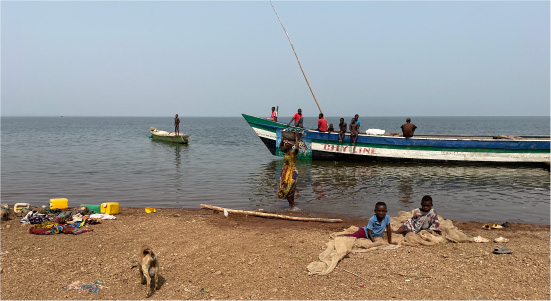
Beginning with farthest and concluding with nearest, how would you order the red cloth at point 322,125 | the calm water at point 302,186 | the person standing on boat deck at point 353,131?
the red cloth at point 322,125 < the person standing on boat deck at point 353,131 < the calm water at point 302,186

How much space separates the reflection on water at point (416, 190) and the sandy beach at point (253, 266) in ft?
9.41

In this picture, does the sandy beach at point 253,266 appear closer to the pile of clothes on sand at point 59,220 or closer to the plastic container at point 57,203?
the pile of clothes on sand at point 59,220

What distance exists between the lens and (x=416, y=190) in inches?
511

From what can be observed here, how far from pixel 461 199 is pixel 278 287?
875 centimetres

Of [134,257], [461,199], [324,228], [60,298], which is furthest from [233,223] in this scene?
[461,199]

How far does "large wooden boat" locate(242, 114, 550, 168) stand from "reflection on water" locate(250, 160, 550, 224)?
52 cm

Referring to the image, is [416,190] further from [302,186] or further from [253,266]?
[253,266]

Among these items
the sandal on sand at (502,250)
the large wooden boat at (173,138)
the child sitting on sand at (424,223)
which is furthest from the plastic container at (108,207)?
the large wooden boat at (173,138)

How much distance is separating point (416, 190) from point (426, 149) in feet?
20.3

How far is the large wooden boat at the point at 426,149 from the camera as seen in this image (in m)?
17.9

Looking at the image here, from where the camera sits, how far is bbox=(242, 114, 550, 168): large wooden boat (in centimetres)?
1791

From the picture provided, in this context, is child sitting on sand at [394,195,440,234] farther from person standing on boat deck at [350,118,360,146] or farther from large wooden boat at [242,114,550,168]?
person standing on boat deck at [350,118,360,146]

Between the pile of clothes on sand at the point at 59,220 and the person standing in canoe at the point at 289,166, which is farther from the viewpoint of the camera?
the person standing in canoe at the point at 289,166

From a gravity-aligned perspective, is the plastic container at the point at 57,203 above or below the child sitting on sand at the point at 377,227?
below
